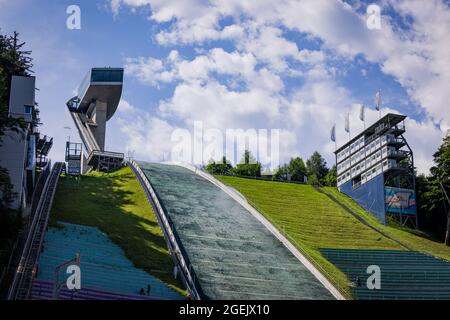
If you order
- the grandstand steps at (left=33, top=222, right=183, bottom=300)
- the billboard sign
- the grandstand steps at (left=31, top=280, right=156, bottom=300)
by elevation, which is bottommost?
the grandstand steps at (left=31, top=280, right=156, bottom=300)

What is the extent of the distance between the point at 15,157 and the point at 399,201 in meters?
33.5

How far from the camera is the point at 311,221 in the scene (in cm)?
4744

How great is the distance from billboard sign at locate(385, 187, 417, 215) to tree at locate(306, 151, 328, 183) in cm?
4355

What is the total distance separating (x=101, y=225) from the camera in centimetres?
3712

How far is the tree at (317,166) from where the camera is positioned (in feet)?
323

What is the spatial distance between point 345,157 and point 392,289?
95.5 feet

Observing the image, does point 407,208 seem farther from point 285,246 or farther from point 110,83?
point 110,83

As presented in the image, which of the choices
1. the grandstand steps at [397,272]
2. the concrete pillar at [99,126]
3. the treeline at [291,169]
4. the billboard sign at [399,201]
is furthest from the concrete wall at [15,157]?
the treeline at [291,169]

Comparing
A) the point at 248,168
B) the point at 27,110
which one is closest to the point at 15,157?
the point at 27,110

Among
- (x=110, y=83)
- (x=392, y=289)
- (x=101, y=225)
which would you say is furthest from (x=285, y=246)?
(x=110, y=83)

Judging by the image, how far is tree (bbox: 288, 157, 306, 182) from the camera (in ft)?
306

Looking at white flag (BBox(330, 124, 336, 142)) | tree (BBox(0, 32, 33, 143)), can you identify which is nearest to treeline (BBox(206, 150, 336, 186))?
white flag (BBox(330, 124, 336, 142))

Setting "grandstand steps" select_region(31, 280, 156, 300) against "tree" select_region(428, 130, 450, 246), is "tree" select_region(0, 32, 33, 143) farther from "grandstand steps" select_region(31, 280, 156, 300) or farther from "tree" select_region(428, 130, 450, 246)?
"tree" select_region(428, 130, 450, 246)

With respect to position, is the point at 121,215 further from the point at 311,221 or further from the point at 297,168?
the point at 297,168
